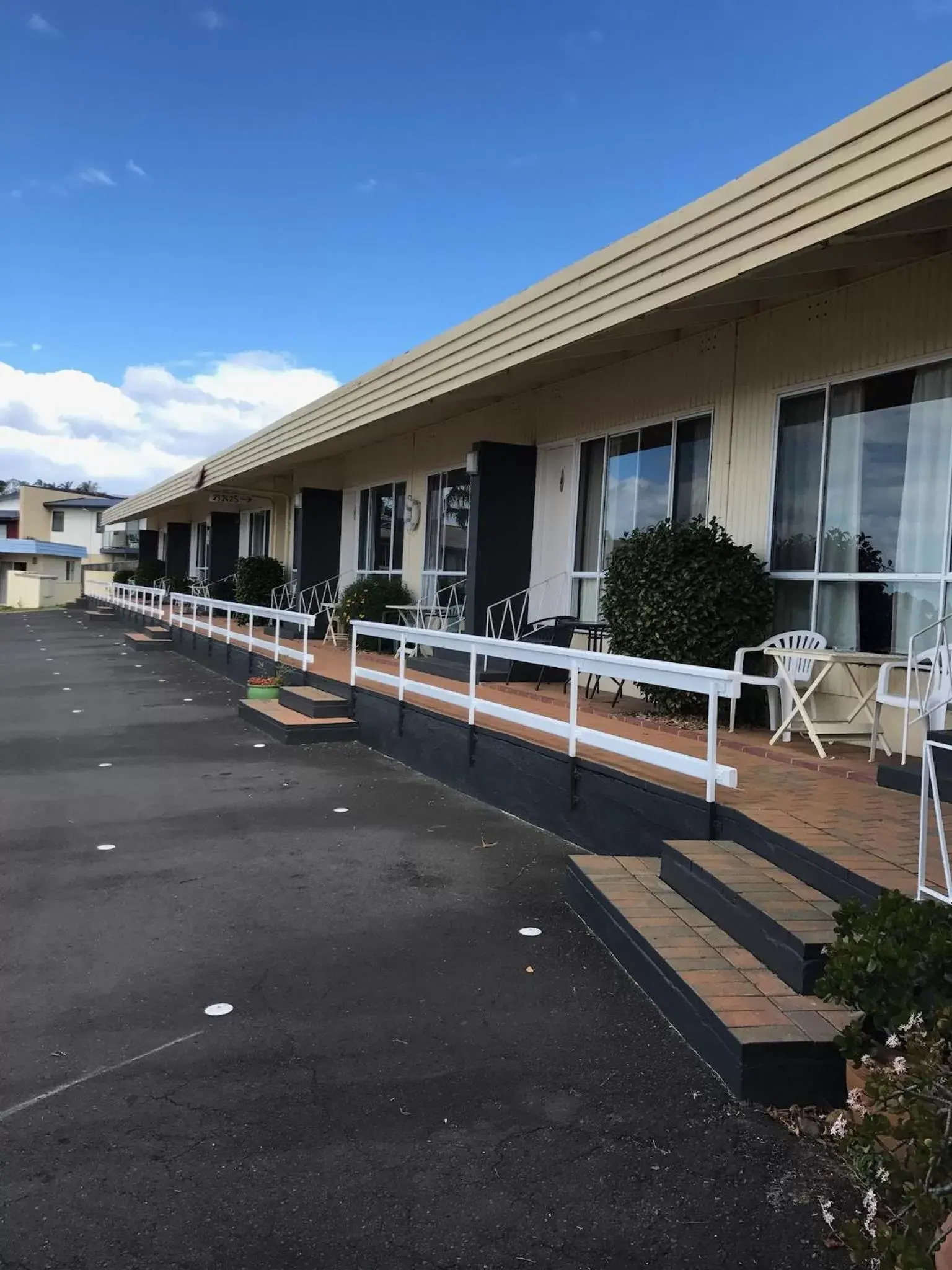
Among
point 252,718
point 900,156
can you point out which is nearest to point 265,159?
point 252,718

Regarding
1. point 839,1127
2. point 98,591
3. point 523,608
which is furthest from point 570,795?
point 98,591

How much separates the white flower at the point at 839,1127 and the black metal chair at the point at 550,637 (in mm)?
6879

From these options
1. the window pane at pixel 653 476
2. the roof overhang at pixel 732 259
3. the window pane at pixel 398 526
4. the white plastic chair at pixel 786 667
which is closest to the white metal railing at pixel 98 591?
the window pane at pixel 398 526

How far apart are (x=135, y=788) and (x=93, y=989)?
3.86 meters

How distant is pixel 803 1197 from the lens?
245 centimetres

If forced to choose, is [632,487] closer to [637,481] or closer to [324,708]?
[637,481]

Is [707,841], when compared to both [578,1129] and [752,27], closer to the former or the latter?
[578,1129]

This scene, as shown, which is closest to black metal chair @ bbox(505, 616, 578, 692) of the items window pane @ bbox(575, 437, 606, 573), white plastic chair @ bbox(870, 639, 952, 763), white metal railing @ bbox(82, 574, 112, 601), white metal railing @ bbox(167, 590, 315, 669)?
window pane @ bbox(575, 437, 606, 573)

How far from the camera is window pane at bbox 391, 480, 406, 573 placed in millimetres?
15391

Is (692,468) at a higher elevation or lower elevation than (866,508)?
higher

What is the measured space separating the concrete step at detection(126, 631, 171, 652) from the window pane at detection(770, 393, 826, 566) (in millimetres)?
15659

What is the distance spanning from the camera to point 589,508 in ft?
33.9

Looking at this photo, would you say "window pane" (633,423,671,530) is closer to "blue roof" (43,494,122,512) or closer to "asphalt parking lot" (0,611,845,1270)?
"asphalt parking lot" (0,611,845,1270)

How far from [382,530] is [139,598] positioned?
50.4 ft
